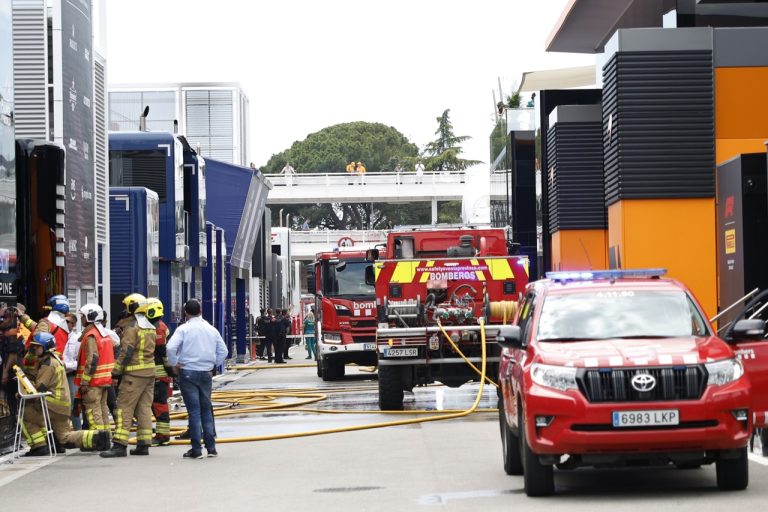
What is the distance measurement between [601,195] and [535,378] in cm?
2249

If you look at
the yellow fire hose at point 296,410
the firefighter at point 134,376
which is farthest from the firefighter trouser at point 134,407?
the yellow fire hose at point 296,410

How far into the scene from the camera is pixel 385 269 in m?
24.0

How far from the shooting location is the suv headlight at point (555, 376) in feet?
38.1

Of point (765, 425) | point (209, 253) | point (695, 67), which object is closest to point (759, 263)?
point (695, 67)

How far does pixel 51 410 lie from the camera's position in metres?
17.8

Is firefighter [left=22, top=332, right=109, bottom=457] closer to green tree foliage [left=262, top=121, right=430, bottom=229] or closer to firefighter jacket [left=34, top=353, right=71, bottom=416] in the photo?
firefighter jacket [left=34, top=353, right=71, bottom=416]

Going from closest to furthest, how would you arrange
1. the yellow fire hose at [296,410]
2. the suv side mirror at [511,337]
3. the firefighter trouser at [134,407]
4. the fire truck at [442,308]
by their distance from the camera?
the suv side mirror at [511,337]
the firefighter trouser at [134,407]
the yellow fire hose at [296,410]
the fire truck at [442,308]

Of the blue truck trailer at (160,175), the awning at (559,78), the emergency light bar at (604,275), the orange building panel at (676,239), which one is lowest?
the emergency light bar at (604,275)

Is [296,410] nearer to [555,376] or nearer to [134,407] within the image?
[134,407]

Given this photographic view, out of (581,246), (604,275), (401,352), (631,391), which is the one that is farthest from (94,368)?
(581,246)

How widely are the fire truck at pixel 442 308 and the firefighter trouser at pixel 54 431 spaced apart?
5.72 meters

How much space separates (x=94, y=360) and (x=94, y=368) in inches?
3.8

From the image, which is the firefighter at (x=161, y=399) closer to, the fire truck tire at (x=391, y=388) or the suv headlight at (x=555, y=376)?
the fire truck tire at (x=391, y=388)

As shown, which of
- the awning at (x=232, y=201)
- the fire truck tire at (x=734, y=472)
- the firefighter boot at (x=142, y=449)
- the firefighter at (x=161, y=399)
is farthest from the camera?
the awning at (x=232, y=201)
